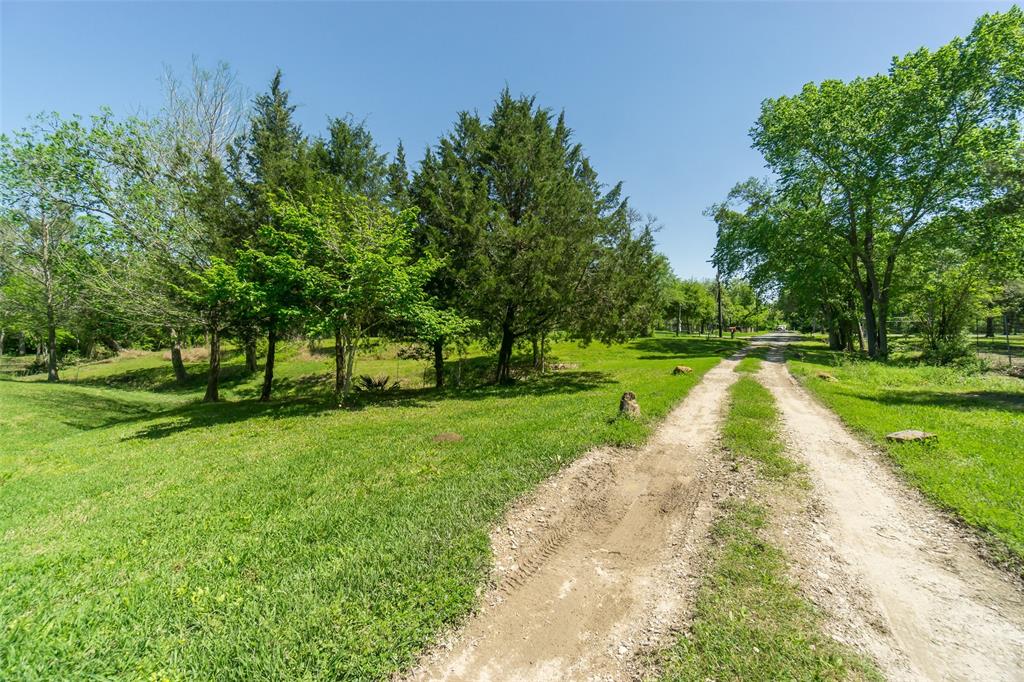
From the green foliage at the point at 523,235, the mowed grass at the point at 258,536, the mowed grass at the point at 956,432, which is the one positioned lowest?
the mowed grass at the point at 258,536

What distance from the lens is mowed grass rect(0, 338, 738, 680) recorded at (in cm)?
322

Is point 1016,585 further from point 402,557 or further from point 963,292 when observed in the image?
point 963,292

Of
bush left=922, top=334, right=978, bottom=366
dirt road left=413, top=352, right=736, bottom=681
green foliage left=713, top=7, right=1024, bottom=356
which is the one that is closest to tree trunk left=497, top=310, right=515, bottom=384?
dirt road left=413, top=352, right=736, bottom=681

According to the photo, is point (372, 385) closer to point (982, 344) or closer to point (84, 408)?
point (84, 408)

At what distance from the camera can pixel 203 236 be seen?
1684 cm

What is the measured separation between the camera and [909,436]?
7805 millimetres

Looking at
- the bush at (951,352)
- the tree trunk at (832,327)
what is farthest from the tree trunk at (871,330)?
the tree trunk at (832,327)

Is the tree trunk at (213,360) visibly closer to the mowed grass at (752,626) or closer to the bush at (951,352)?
the mowed grass at (752,626)

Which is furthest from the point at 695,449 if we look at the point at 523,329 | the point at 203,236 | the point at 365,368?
the point at 365,368

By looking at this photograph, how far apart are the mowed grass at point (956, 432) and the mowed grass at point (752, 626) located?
113 inches

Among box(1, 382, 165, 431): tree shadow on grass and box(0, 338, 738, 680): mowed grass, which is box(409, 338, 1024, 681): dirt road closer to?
box(0, 338, 738, 680): mowed grass

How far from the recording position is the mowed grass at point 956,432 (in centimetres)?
525

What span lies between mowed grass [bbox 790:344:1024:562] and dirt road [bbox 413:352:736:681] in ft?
10.4

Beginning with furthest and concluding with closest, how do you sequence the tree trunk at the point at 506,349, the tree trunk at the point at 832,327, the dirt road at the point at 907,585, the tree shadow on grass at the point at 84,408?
the tree trunk at the point at 832,327 < the tree trunk at the point at 506,349 < the tree shadow on grass at the point at 84,408 < the dirt road at the point at 907,585
